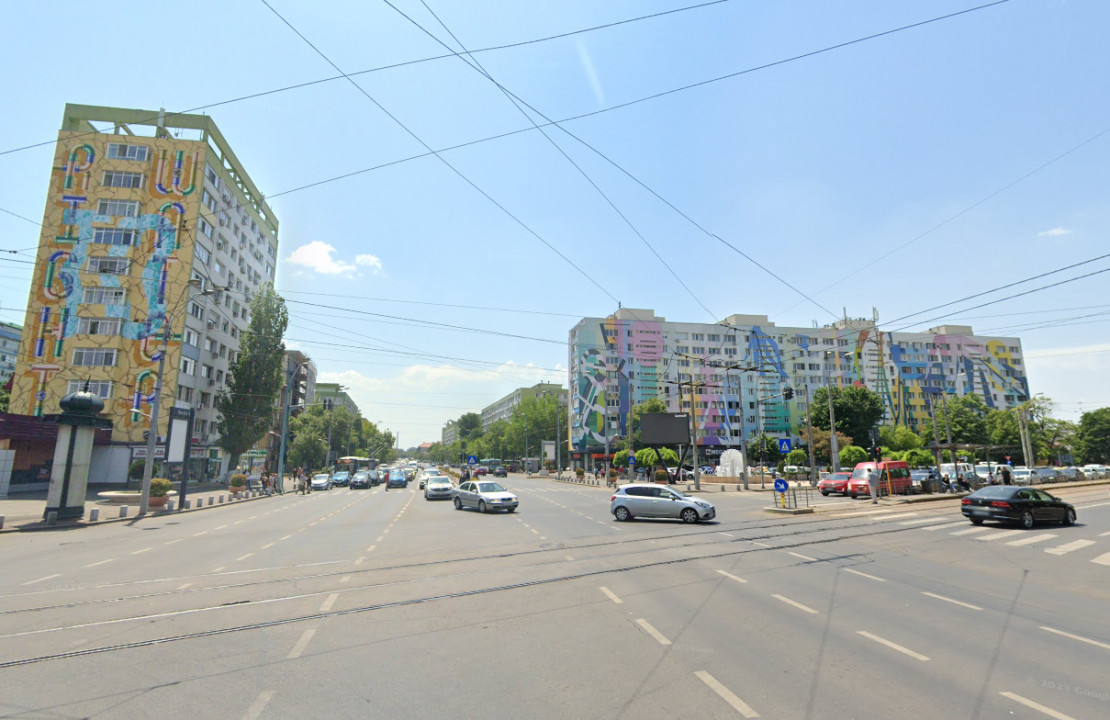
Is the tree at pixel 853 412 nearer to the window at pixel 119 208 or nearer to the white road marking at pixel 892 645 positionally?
the white road marking at pixel 892 645

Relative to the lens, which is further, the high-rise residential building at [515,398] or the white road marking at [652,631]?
the high-rise residential building at [515,398]

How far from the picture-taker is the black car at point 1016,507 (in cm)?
1736

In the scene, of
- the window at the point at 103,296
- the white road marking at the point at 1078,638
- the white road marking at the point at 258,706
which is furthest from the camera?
the window at the point at 103,296

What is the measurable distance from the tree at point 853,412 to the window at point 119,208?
77.1 metres

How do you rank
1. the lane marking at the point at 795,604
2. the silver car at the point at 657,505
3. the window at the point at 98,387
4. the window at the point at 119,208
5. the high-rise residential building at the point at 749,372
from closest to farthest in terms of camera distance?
the lane marking at the point at 795,604, the silver car at the point at 657,505, the window at the point at 98,387, the window at the point at 119,208, the high-rise residential building at the point at 749,372

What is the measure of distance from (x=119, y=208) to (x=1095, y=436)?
118 metres

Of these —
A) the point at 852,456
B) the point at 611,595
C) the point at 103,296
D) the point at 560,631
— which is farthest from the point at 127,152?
the point at 852,456

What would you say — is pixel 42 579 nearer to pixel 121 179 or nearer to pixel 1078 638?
pixel 1078 638

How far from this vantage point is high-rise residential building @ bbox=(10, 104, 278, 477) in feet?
137

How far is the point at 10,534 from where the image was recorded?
17.8m

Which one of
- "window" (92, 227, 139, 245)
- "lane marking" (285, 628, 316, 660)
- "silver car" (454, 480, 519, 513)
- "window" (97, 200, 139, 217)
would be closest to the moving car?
"silver car" (454, 480, 519, 513)

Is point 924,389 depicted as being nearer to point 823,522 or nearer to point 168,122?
point 823,522

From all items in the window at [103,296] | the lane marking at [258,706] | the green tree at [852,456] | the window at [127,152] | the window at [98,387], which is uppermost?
the window at [127,152]

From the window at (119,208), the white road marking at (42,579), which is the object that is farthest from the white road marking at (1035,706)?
the window at (119,208)
